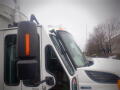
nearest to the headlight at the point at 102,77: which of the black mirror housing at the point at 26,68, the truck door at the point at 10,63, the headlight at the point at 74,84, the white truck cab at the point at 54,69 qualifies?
the white truck cab at the point at 54,69

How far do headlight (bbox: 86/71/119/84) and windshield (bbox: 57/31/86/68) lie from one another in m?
0.22

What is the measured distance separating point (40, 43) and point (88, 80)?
2.43 ft

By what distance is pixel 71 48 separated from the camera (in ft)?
8.66

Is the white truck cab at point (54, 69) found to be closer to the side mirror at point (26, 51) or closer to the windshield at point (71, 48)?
the windshield at point (71, 48)

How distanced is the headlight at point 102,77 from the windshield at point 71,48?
0.73 feet

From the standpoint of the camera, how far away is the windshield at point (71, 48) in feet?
8.30

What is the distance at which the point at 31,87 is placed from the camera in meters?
2.42

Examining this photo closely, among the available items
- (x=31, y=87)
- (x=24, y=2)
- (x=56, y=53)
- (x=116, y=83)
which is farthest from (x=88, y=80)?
(x=24, y=2)

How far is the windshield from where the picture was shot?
2.53m

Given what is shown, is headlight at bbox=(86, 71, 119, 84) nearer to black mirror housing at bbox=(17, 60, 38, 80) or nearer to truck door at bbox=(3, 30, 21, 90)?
black mirror housing at bbox=(17, 60, 38, 80)

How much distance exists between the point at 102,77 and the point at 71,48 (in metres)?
0.56

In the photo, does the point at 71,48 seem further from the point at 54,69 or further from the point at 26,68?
the point at 26,68

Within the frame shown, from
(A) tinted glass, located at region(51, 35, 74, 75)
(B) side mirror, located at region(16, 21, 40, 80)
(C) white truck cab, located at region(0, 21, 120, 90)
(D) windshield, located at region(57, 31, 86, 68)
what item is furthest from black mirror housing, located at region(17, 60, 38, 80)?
(D) windshield, located at region(57, 31, 86, 68)

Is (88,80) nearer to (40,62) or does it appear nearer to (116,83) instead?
(116,83)
